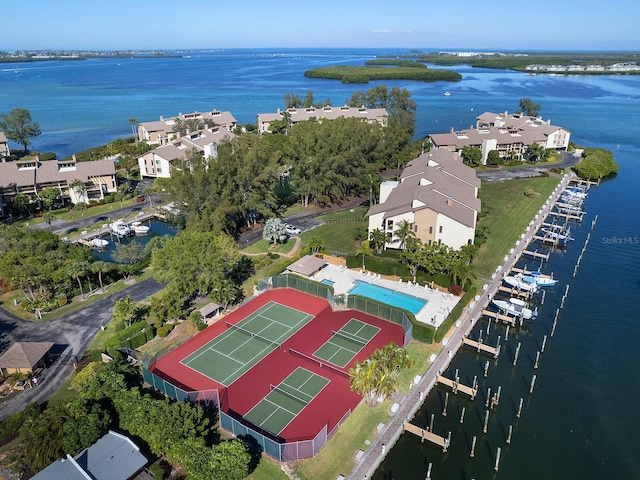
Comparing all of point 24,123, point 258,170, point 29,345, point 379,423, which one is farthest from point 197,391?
point 24,123

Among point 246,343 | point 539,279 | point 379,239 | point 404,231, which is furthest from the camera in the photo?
point 379,239

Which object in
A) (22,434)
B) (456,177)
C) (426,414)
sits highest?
(456,177)

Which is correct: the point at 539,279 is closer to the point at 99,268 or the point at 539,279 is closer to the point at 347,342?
the point at 347,342

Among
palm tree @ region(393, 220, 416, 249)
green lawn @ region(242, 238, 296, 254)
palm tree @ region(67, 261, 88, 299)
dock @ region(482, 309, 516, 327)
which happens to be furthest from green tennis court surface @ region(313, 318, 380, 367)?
palm tree @ region(67, 261, 88, 299)

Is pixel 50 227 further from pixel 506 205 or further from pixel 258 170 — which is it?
pixel 506 205

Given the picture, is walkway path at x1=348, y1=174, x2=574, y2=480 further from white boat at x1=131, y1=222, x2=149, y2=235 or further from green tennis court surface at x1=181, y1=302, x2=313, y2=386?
white boat at x1=131, y1=222, x2=149, y2=235

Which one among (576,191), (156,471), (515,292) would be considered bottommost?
(156,471)

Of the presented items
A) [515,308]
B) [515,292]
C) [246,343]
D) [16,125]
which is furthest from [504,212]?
[16,125]
